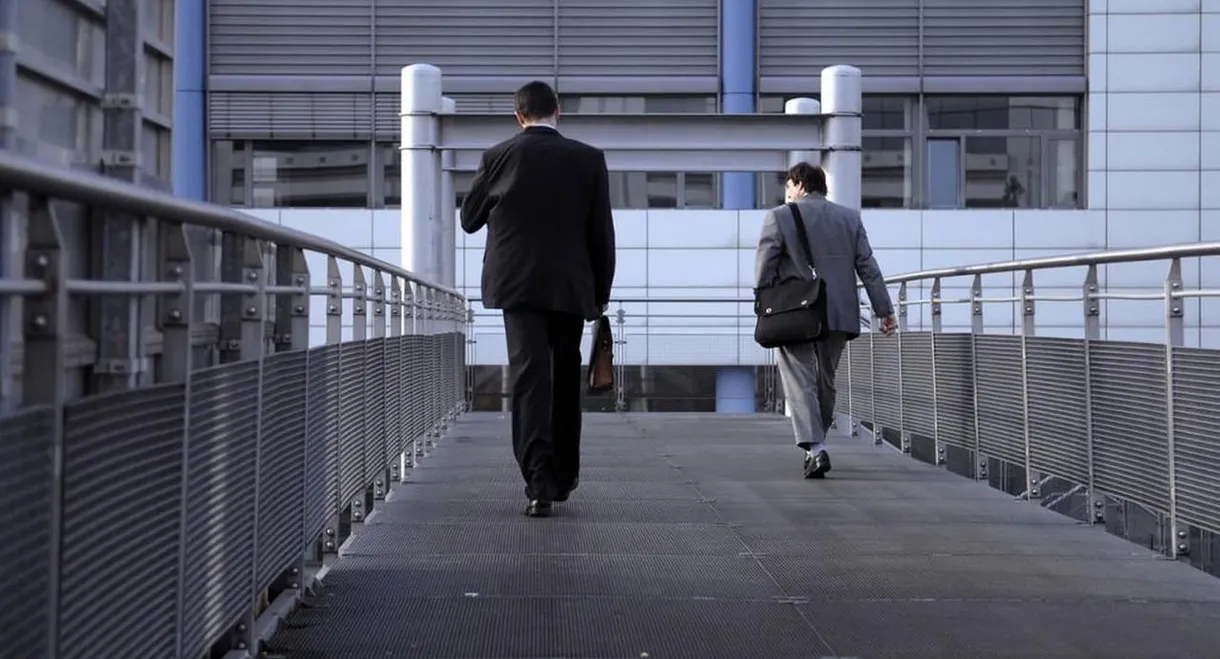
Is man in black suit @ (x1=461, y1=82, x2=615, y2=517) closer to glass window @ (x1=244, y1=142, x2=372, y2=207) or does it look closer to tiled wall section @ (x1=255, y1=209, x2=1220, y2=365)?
tiled wall section @ (x1=255, y1=209, x2=1220, y2=365)

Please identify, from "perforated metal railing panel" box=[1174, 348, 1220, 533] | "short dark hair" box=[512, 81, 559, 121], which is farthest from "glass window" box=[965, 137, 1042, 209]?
"perforated metal railing panel" box=[1174, 348, 1220, 533]

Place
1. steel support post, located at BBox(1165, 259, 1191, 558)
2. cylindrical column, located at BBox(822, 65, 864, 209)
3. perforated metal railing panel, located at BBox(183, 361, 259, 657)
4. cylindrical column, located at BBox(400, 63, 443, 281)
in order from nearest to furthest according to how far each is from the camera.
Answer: perforated metal railing panel, located at BBox(183, 361, 259, 657) < steel support post, located at BBox(1165, 259, 1191, 558) < cylindrical column, located at BBox(822, 65, 864, 209) < cylindrical column, located at BBox(400, 63, 443, 281)

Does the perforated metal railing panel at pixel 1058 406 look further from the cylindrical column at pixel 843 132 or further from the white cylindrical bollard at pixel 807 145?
the white cylindrical bollard at pixel 807 145

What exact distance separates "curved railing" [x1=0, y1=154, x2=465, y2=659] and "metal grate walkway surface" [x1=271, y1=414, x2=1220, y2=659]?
0.43m

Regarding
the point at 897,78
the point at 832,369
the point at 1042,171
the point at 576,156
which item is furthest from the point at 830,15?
the point at 576,156

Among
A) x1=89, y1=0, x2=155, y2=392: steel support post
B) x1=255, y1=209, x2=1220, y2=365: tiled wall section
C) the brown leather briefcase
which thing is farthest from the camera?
x1=255, y1=209, x2=1220, y2=365: tiled wall section

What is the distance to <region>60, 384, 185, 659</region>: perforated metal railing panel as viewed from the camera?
300cm

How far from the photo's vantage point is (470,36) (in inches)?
1131

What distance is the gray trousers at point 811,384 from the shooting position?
1012cm

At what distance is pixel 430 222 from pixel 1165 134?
49.2 ft

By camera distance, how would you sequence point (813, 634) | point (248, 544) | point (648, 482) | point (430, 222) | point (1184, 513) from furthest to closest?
point (430, 222), point (648, 482), point (1184, 513), point (813, 634), point (248, 544)

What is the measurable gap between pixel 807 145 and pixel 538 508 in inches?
379

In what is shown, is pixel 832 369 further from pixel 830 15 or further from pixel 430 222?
pixel 830 15

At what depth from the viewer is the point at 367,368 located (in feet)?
25.4
